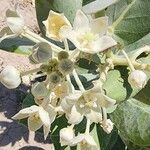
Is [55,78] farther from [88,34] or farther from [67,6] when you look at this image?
[67,6]

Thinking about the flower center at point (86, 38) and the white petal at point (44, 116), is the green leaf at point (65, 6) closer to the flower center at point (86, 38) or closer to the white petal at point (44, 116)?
the flower center at point (86, 38)

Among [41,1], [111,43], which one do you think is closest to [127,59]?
[111,43]

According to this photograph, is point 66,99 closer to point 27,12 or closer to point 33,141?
point 33,141

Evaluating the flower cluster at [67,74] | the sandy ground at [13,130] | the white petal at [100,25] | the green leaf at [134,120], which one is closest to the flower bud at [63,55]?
the flower cluster at [67,74]

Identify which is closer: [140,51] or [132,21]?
[140,51]

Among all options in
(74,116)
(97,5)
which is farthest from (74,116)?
(97,5)

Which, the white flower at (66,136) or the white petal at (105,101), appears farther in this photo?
the white flower at (66,136)
